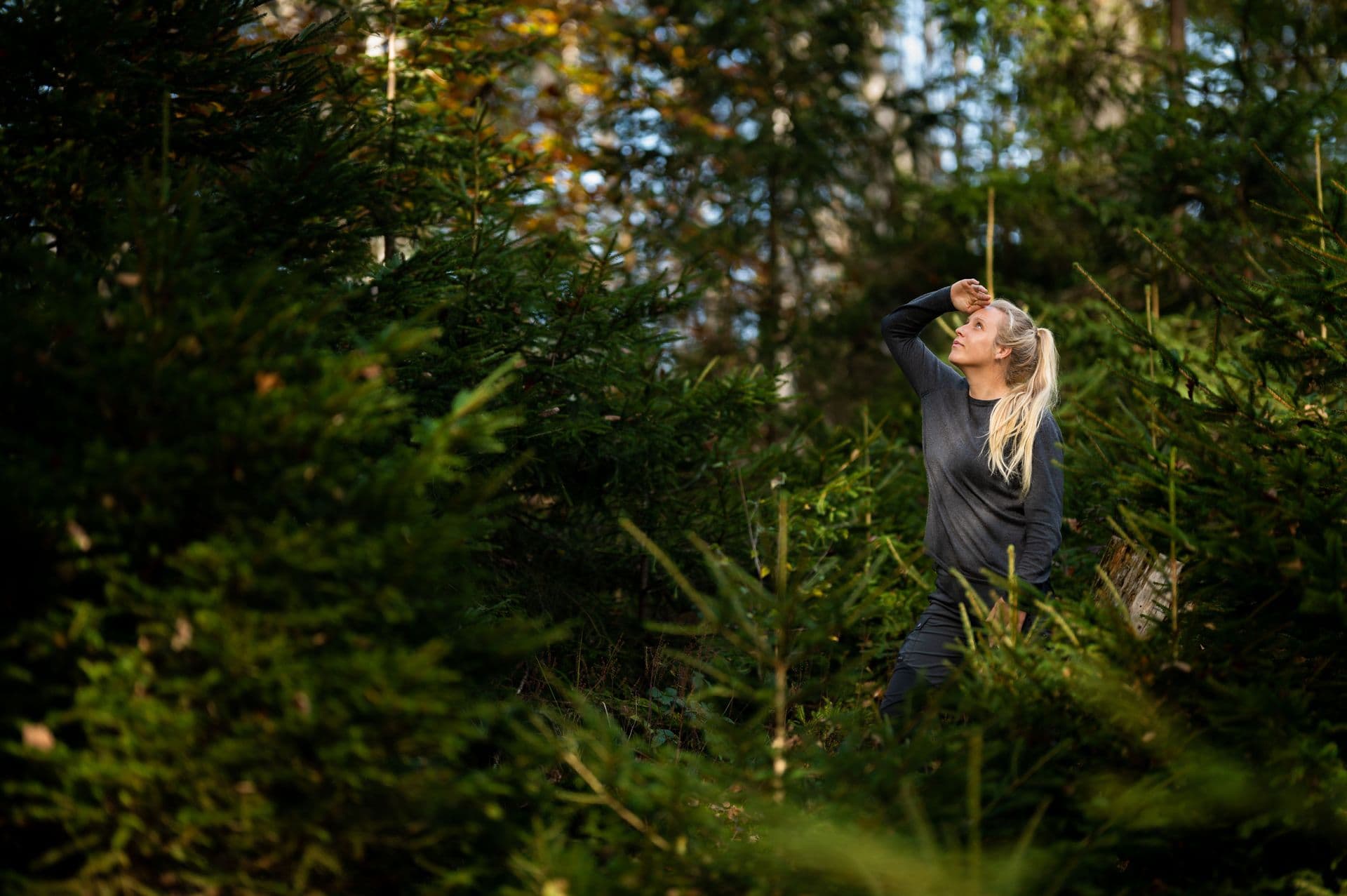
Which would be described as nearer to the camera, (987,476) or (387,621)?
(387,621)

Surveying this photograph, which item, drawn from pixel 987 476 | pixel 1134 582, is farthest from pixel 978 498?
pixel 1134 582

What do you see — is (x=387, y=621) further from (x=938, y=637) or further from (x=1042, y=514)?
(x=1042, y=514)

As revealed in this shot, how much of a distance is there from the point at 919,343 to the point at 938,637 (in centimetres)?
149

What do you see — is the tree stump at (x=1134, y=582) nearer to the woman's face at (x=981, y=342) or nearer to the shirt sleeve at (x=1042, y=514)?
the shirt sleeve at (x=1042, y=514)

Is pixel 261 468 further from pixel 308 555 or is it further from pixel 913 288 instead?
pixel 913 288

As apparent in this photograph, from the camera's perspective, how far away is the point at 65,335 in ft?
8.43

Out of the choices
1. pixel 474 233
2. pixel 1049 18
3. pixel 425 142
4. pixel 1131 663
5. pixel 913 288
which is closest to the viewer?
pixel 1131 663

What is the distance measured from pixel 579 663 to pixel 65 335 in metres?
3.22

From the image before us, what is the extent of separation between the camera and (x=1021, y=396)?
4.19m

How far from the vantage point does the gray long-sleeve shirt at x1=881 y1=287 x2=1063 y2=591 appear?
3.99 meters

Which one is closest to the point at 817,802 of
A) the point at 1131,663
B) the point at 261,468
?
the point at 1131,663

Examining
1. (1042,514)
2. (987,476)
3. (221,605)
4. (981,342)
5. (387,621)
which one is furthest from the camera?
(981,342)

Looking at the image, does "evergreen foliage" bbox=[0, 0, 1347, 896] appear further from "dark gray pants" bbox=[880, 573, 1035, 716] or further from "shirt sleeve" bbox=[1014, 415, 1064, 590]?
"shirt sleeve" bbox=[1014, 415, 1064, 590]

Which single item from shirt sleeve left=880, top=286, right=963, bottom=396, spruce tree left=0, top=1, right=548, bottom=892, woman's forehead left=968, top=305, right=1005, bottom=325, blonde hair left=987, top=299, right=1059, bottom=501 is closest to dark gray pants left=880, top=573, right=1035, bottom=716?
blonde hair left=987, top=299, right=1059, bottom=501
